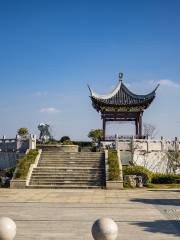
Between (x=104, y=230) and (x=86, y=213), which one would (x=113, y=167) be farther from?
(x=104, y=230)

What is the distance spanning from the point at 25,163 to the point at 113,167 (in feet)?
15.6

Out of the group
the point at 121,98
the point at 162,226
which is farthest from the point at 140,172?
the point at 121,98

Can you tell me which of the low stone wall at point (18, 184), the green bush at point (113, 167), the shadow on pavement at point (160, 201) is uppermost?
the green bush at point (113, 167)

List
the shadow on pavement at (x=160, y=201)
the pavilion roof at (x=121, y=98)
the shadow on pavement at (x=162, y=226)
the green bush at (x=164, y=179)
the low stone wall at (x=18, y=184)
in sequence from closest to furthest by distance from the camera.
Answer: the shadow on pavement at (x=162, y=226)
the shadow on pavement at (x=160, y=201)
the low stone wall at (x=18, y=184)
the green bush at (x=164, y=179)
the pavilion roof at (x=121, y=98)

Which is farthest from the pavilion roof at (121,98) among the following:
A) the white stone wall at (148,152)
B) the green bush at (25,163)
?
the green bush at (25,163)

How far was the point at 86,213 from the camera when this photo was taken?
501 inches

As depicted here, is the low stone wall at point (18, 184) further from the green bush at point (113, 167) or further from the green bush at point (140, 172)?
the green bush at point (140, 172)

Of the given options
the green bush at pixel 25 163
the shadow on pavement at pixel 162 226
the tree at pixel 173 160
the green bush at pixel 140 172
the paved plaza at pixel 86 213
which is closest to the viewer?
the paved plaza at pixel 86 213

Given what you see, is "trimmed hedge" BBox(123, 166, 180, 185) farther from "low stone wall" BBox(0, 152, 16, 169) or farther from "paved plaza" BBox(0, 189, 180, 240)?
"low stone wall" BBox(0, 152, 16, 169)

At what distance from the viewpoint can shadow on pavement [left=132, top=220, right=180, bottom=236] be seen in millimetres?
10078

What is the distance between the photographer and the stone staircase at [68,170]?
22.0 metres

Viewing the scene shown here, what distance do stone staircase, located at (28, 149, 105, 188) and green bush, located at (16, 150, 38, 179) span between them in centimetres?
43

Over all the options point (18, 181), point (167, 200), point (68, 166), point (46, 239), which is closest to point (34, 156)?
point (68, 166)

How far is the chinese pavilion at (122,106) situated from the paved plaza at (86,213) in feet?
55.3
